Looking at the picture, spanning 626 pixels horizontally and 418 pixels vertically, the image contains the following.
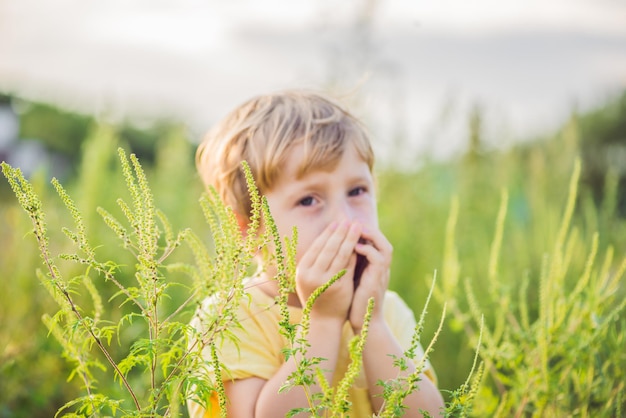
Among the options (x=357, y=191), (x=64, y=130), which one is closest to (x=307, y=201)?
(x=357, y=191)

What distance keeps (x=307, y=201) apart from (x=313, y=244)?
0.17 metres

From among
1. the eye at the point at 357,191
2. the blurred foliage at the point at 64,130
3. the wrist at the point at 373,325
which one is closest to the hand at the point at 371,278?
the wrist at the point at 373,325

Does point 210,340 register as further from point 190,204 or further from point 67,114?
point 67,114

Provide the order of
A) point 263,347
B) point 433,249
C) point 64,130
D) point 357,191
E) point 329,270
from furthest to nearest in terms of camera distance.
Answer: point 64,130 < point 433,249 < point 357,191 < point 263,347 < point 329,270

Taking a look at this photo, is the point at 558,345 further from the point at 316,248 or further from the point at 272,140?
the point at 272,140

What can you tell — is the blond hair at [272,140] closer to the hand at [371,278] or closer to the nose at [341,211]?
the nose at [341,211]

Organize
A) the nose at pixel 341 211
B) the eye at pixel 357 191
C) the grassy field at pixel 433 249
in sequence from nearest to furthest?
1. the nose at pixel 341 211
2. the eye at pixel 357 191
3. the grassy field at pixel 433 249

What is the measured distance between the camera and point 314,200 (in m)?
1.93

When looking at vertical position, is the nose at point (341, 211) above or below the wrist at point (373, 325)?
above

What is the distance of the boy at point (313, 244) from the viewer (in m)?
1.77

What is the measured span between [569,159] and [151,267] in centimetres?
317

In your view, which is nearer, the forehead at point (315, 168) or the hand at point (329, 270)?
the hand at point (329, 270)

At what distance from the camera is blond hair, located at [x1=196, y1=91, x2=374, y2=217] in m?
1.95

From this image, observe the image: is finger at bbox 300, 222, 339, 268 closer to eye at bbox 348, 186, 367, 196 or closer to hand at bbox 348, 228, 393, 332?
hand at bbox 348, 228, 393, 332
